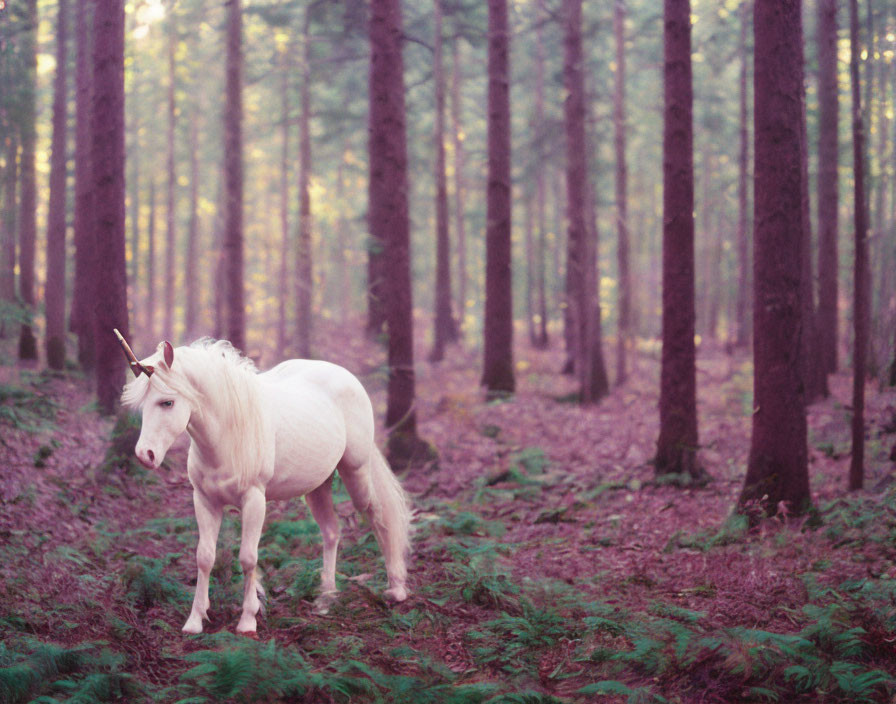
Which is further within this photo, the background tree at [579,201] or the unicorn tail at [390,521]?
the background tree at [579,201]

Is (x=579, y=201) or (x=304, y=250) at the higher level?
(x=579, y=201)

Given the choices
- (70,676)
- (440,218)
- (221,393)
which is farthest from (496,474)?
(440,218)

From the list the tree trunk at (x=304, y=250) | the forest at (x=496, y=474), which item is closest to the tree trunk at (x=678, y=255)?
the forest at (x=496, y=474)

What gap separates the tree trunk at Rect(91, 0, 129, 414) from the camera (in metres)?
10.5

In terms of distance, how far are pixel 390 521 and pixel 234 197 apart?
12.6 metres

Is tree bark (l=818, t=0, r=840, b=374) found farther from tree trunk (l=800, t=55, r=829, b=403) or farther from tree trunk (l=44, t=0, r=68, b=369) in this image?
tree trunk (l=44, t=0, r=68, b=369)

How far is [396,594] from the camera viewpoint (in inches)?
273

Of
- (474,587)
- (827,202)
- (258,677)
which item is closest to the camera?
(258,677)

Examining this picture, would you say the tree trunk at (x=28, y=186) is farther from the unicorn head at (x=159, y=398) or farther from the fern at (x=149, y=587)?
the unicorn head at (x=159, y=398)

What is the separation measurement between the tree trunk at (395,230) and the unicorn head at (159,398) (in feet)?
24.8

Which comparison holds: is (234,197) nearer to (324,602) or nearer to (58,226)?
(58,226)

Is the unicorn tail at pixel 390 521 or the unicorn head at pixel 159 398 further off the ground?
the unicorn head at pixel 159 398

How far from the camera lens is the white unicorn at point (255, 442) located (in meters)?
5.30

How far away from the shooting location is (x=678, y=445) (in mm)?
Answer: 11586
